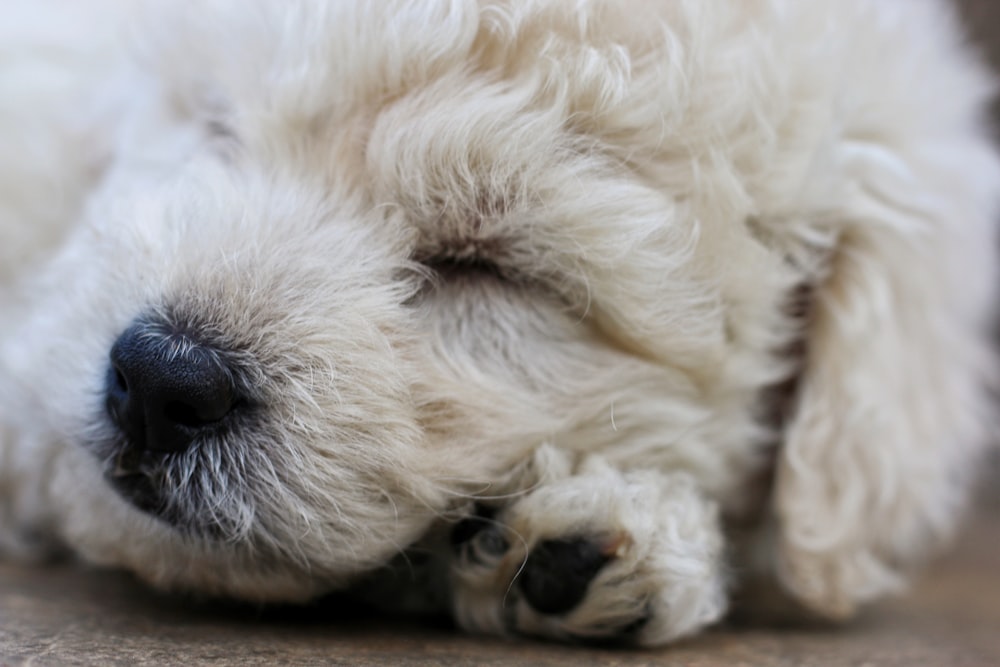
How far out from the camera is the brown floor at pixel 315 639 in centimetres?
144

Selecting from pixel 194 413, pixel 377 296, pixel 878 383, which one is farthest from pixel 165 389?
pixel 878 383

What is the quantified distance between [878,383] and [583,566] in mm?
844

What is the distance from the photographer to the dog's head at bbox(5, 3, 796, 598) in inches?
66.7

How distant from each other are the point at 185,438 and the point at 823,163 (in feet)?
4.33

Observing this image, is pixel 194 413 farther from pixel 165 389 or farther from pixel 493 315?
pixel 493 315

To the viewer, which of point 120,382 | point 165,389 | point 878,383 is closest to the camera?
point 165,389

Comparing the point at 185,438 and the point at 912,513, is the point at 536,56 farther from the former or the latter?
the point at 912,513

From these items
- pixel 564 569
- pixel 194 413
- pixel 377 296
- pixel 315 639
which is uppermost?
pixel 377 296

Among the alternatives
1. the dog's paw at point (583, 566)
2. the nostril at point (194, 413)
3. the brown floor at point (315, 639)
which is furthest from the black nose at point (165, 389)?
the dog's paw at point (583, 566)

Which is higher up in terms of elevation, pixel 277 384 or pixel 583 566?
pixel 277 384

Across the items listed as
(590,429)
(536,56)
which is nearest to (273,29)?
(536,56)

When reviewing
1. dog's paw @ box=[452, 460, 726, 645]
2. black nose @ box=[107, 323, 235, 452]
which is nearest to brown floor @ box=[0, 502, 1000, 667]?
dog's paw @ box=[452, 460, 726, 645]

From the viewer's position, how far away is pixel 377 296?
1787mm

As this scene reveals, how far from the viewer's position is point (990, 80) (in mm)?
2793
